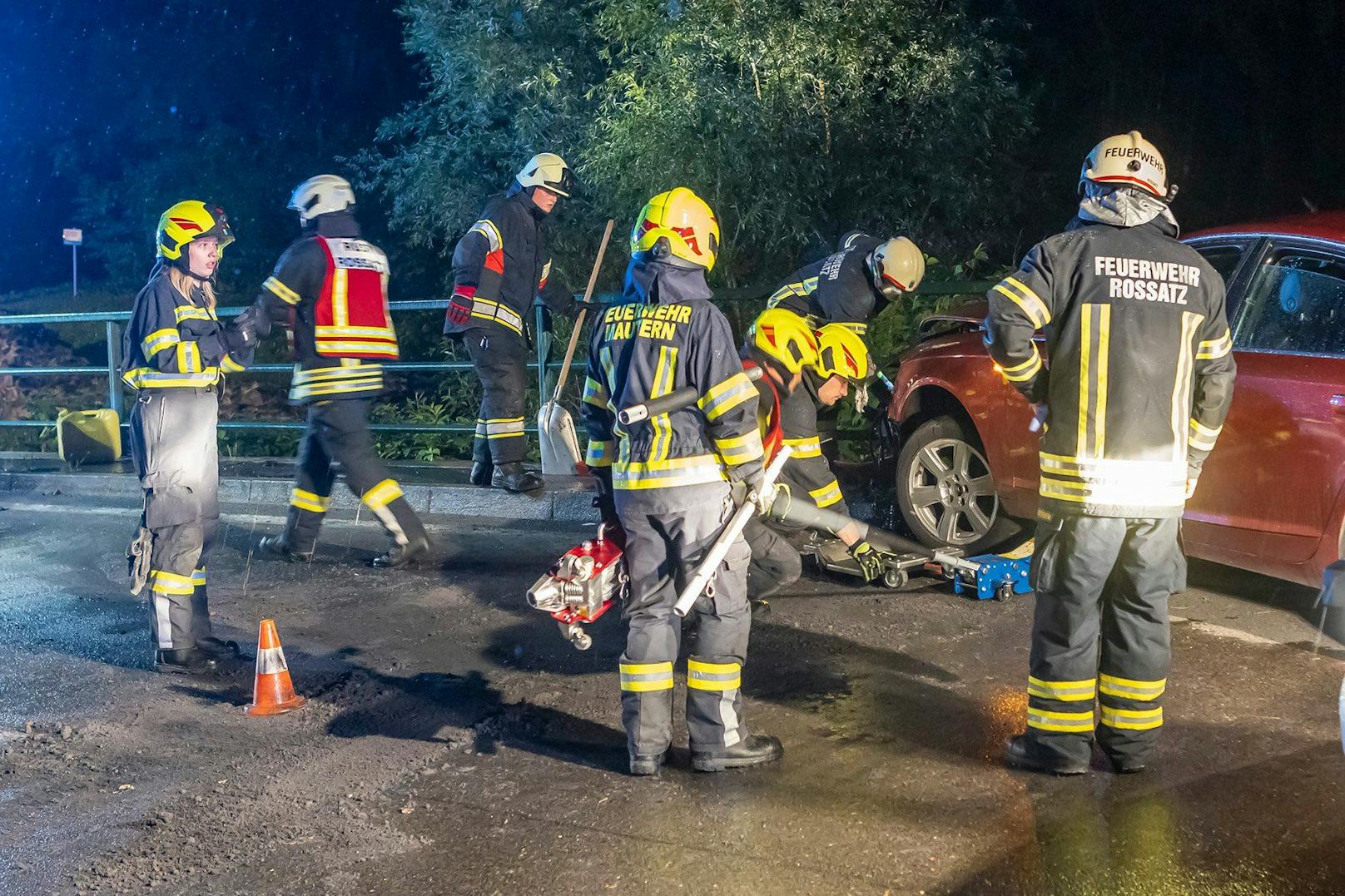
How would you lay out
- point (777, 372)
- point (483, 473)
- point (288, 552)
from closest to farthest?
point (777, 372) → point (288, 552) → point (483, 473)

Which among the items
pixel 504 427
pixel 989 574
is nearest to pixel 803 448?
pixel 989 574

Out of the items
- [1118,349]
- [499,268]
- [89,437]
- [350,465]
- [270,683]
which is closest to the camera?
[1118,349]

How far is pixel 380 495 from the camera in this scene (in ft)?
24.7

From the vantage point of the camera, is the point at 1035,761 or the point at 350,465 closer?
the point at 1035,761

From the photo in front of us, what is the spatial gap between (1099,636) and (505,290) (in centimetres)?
528

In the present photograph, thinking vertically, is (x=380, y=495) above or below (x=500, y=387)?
below

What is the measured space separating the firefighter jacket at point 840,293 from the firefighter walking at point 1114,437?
1.99 meters

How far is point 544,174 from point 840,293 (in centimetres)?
300

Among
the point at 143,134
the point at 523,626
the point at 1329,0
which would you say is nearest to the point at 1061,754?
the point at 523,626

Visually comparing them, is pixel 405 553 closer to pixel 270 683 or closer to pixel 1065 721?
pixel 270 683

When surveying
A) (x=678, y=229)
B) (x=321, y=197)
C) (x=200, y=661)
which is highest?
(x=321, y=197)

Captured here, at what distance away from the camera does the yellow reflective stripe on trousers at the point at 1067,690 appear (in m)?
4.25

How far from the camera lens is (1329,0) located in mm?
11648

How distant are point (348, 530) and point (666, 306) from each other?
17.2 ft
